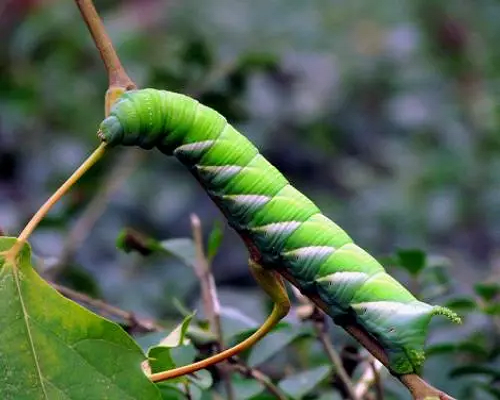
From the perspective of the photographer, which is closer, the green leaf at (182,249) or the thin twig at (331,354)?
the thin twig at (331,354)

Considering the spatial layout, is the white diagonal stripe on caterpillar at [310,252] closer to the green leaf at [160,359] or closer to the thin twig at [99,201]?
the green leaf at [160,359]

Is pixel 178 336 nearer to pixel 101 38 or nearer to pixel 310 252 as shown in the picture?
pixel 310 252

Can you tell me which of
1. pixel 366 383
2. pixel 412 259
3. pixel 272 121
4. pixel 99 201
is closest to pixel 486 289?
pixel 412 259

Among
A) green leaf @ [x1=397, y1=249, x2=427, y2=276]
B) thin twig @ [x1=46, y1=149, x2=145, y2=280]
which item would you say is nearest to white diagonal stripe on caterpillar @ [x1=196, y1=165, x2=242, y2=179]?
green leaf @ [x1=397, y1=249, x2=427, y2=276]

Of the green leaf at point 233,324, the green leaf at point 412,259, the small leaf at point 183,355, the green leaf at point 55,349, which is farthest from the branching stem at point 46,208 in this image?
the green leaf at point 412,259

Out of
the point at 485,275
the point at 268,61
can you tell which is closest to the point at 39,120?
the point at 268,61

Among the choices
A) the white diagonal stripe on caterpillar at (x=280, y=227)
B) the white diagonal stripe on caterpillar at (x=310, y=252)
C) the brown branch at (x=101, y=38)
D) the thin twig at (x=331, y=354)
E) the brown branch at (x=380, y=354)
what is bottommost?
the thin twig at (x=331, y=354)
